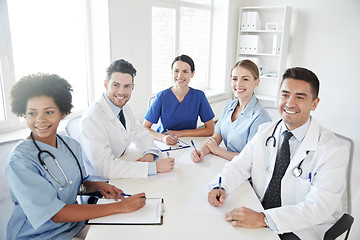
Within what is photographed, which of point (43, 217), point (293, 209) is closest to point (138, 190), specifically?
point (43, 217)

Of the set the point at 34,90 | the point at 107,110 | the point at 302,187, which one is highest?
the point at 34,90

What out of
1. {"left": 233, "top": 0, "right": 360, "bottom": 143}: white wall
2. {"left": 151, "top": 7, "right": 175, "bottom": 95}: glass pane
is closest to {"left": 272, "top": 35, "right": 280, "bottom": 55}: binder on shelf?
{"left": 233, "top": 0, "right": 360, "bottom": 143}: white wall

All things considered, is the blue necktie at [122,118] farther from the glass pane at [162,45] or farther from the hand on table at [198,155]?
the glass pane at [162,45]

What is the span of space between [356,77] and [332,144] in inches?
128

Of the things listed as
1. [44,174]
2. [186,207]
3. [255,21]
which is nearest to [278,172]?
[186,207]

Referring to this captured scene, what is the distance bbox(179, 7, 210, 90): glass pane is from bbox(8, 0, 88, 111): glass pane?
5.39 ft

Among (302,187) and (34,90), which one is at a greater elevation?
(34,90)

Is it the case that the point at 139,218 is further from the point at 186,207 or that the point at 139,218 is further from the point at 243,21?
the point at 243,21

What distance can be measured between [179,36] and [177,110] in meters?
1.98

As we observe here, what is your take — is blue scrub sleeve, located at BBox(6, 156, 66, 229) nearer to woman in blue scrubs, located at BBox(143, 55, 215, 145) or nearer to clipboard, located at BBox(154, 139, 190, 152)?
clipboard, located at BBox(154, 139, 190, 152)

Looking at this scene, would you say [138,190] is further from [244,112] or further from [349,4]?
[349,4]

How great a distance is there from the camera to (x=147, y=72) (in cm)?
338

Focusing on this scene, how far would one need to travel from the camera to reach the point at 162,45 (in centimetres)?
391

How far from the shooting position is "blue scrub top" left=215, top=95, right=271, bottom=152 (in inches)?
74.5
